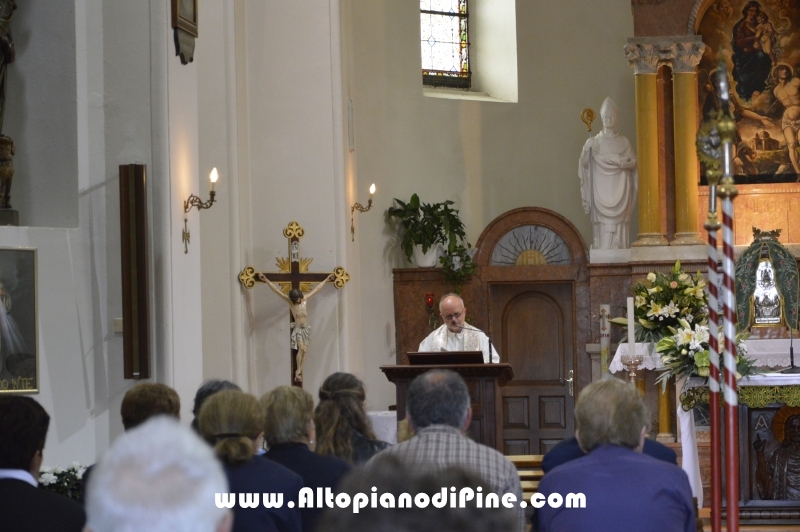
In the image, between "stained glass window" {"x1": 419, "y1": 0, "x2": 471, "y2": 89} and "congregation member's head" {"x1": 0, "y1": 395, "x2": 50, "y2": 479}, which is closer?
"congregation member's head" {"x1": 0, "y1": 395, "x2": 50, "y2": 479}

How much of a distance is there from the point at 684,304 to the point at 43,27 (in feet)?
21.5

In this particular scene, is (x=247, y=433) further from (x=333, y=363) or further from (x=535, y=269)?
(x=535, y=269)

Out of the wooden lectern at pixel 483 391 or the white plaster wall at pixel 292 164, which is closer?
the wooden lectern at pixel 483 391

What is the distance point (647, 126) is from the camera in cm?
1326

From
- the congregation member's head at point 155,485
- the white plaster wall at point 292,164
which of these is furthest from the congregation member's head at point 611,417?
the white plaster wall at point 292,164

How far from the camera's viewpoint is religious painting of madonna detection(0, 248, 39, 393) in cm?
724

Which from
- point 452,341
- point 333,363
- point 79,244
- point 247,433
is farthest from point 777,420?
point 247,433

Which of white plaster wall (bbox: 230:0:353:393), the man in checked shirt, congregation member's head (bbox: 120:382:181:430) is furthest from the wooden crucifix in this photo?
the man in checked shirt

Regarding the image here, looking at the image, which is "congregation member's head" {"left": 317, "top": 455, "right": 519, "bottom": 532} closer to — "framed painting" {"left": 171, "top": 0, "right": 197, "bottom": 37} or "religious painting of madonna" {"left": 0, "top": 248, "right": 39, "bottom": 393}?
"religious painting of madonna" {"left": 0, "top": 248, "right": 39, "bottom": 393}

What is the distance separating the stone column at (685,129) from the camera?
13.3 m

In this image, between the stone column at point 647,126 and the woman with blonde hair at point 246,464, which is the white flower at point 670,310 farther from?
the woman with blonde hair at point 246,464

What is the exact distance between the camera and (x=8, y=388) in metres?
7.25

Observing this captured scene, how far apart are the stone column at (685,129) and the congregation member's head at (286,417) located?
984 cm

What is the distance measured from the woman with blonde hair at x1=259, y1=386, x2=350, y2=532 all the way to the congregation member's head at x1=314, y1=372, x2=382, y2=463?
0.40 metres
